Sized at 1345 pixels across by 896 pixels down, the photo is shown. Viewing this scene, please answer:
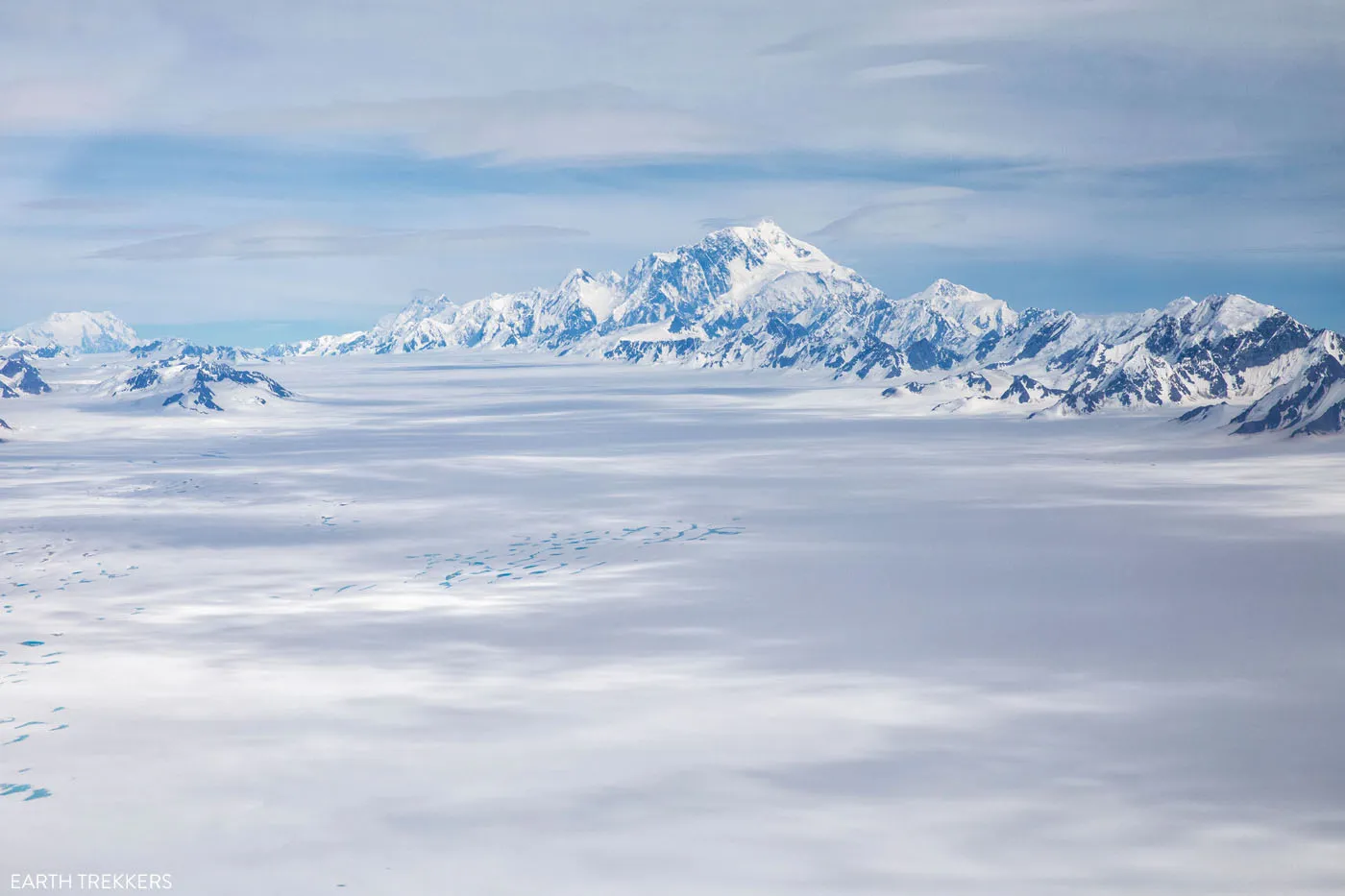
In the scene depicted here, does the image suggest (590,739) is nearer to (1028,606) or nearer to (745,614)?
(745,614)

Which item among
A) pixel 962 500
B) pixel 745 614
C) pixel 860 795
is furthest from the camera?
pixel 962 500

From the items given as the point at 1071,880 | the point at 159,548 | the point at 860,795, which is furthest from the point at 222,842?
the point at 159,548

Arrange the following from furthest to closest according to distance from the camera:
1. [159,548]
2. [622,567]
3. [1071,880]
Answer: [159,548] < [622,567] < [1071,880]

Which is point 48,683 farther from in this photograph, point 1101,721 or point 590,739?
point 1101,721

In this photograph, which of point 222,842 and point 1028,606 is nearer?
point 222,842

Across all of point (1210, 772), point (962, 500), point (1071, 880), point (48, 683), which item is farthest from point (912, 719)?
point (962, 500)

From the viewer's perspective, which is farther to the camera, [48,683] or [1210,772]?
[48,683]

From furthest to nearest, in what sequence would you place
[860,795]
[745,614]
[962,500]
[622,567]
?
[962,500], [622,567], [745,614], [860,795]
